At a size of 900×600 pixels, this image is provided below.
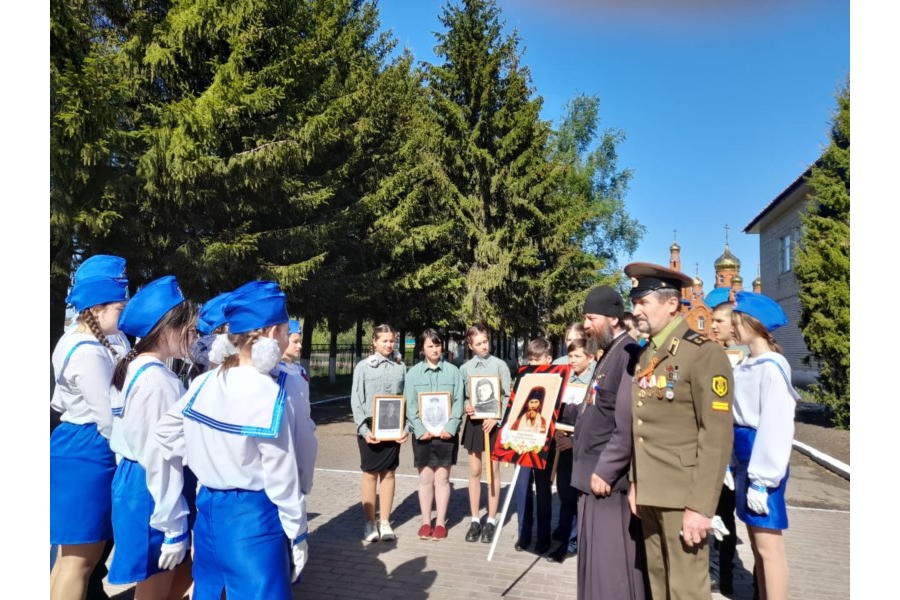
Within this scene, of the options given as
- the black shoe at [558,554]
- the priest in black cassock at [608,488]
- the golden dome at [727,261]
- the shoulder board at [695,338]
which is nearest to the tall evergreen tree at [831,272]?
the black shoe at [558,554]

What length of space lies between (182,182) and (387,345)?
27.5ft

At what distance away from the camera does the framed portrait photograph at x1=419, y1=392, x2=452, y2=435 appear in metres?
6.62

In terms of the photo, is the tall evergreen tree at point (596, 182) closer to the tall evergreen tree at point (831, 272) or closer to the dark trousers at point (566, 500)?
the tall evergreen tree at point (831, 272)

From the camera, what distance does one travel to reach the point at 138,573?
3348 millimetres

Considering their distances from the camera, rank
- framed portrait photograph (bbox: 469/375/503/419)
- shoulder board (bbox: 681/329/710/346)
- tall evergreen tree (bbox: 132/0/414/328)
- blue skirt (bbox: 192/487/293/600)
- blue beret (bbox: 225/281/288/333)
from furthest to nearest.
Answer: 1. tall evergreen tree (bbox: 132/0/414/328)
2. framed portrait photograph (bbox: 469/375/503/419)
3. shoulder board (bbox: 681/329/710/346)
4. blue beret (bbox: 225/281/288/333)
5. blue skirt (bbox: 192/487/293/600)

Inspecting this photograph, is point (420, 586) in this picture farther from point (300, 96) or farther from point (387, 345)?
point (300, 96)

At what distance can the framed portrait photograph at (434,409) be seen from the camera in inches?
261

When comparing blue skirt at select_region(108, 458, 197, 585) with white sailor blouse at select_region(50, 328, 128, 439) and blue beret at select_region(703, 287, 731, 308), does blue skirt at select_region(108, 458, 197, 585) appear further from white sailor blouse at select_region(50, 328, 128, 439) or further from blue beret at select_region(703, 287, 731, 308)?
blue beret at select_region(703, 287, 731, 308)

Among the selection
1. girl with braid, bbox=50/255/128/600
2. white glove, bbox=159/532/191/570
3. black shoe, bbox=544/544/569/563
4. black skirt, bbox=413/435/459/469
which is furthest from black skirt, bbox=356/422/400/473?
white glove, bbox=159/532/191/570

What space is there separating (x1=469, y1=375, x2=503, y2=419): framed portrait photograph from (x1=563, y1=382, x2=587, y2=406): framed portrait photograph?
872 mm

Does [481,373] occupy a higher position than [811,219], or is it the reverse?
[811,219]

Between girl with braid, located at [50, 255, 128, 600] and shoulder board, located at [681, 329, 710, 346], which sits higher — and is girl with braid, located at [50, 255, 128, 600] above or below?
below

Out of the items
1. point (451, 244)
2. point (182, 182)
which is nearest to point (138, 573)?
point (182, 182)

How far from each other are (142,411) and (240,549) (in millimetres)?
1056
